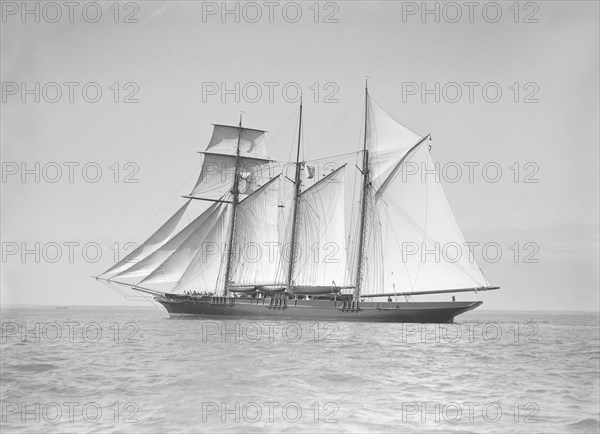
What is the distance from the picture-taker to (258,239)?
63.5m

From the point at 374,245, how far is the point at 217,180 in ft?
62.2

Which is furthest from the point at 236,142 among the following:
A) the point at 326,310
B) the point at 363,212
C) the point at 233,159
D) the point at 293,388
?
the point at 293,388

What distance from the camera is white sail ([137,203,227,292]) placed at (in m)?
58.7

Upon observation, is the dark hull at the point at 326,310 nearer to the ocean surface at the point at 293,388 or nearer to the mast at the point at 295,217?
the mast at the point at 295,217

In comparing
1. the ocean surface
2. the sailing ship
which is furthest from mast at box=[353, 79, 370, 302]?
the ocean surface

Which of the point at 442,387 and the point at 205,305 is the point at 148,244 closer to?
the point at 205,305

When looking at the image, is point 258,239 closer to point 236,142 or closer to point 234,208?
point 234,208

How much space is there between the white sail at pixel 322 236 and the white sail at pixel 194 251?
8.27 m

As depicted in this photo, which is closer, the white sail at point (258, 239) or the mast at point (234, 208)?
the white sail at point (258, 239)

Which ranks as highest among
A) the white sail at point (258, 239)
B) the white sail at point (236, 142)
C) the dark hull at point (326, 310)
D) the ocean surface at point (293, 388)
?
the white sail at point (236, 142)

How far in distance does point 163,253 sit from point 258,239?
989 centimetres

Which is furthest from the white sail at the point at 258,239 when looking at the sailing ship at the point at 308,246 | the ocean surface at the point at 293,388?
the ocean surface at the point at 293,388

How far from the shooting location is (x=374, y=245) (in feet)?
186

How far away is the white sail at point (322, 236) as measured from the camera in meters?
58.8
